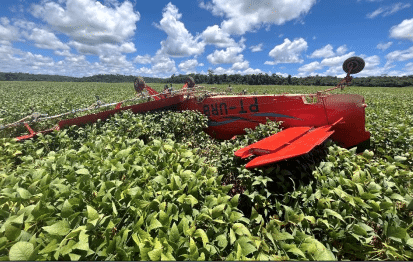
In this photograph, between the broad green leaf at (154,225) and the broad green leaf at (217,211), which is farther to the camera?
the broad green leaf at (217,211)

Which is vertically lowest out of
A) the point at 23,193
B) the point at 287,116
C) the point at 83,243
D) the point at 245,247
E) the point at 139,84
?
the point at 245,247

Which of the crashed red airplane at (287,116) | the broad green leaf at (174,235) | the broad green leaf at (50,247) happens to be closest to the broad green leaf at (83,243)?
the broad green leaf at (50,247)

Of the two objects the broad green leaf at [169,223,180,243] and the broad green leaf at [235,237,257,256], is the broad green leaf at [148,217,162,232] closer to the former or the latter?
the broad green leaf at [169,223,180,243]

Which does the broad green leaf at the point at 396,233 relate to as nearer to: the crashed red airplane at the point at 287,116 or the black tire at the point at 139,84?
the crashed red airplane at the point at 287,116

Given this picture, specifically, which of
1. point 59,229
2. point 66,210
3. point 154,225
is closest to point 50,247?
point 59,229

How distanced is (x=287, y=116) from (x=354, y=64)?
2240 mm

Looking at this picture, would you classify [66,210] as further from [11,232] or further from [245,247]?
[245,247]

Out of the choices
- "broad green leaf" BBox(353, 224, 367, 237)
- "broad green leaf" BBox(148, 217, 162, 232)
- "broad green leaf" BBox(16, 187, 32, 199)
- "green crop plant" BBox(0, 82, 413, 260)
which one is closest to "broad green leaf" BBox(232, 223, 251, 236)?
"green crop plant" BBox(0, 82, 413, 260)

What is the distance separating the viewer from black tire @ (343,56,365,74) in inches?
201

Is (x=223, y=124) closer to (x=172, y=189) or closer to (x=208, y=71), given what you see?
(x=172, y=189)

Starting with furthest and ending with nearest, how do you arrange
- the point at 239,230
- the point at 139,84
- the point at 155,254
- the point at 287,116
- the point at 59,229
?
1. the point at 139,84
2. the point at 287,116
3. the point at 239,230
4. the point at 59,229
5. the point at 155,254

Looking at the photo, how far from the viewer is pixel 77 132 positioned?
5684 mm

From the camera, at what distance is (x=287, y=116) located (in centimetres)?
587

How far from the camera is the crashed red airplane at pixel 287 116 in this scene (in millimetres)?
4238
